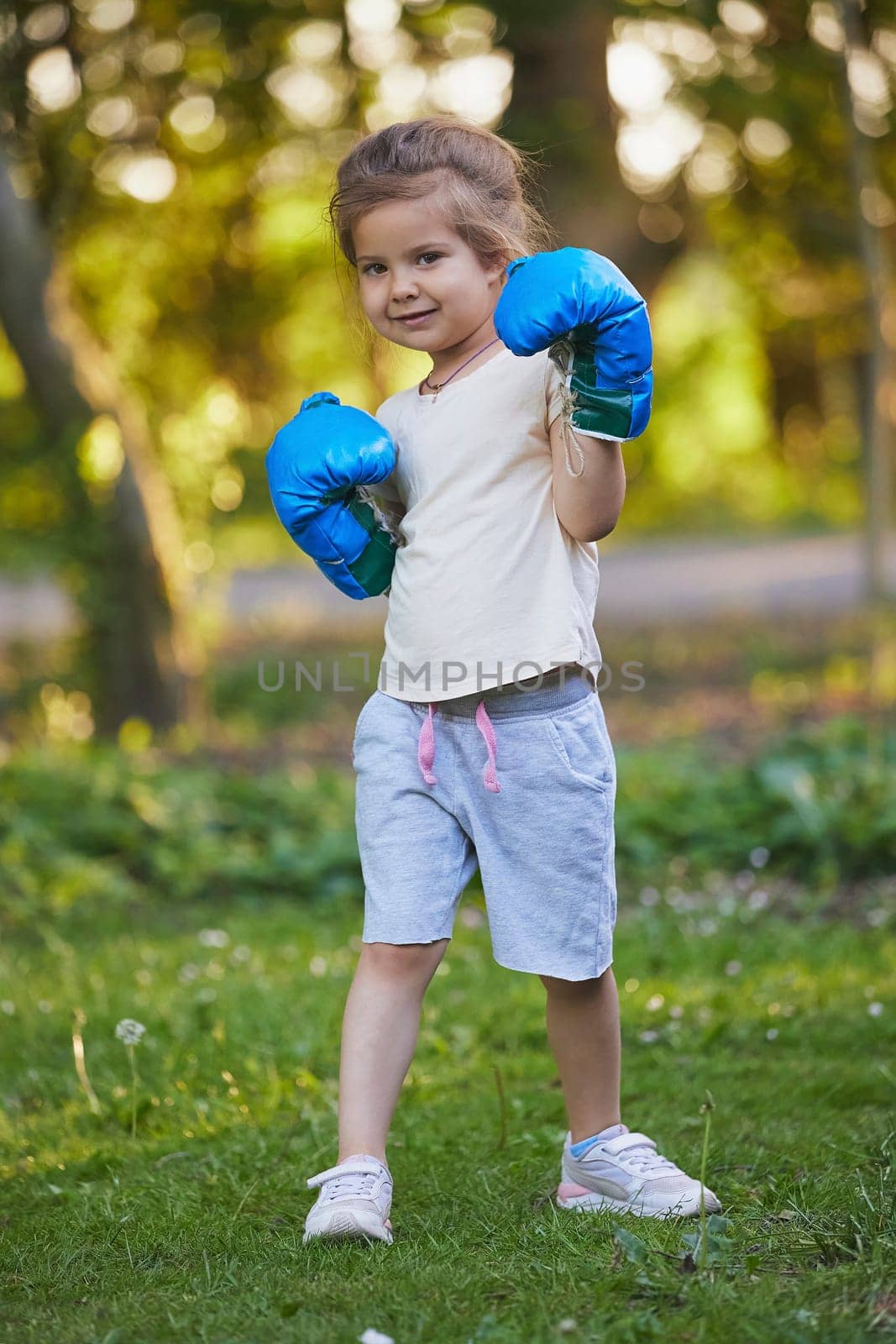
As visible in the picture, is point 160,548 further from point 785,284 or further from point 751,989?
point 785,284

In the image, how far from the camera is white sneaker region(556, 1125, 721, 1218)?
228 centimetres

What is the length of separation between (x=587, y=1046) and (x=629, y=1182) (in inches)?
8.5

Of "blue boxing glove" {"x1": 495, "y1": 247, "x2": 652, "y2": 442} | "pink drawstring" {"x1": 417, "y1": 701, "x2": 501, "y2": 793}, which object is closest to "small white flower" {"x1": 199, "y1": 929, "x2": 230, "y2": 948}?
"pink drawstring" {"x1": 417, "y1": 701, "x2": 501, "y2": 793}

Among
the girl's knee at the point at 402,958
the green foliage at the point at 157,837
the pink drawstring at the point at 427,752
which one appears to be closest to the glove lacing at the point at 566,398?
the pink drawstring at the point at 427,752

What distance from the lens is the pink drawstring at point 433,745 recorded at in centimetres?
232

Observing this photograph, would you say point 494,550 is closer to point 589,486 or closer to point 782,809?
point 589,486

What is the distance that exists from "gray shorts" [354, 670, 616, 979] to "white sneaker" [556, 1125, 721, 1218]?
296 mm

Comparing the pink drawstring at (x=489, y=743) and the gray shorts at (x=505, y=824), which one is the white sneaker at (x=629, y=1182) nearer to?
the gray shorts at (x=505, y=824)

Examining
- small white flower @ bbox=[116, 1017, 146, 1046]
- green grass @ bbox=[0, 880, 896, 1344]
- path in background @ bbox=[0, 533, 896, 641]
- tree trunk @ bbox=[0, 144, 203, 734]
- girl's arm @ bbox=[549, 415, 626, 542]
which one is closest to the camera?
green grass @ bbox=[0, 880, 896, 1344]

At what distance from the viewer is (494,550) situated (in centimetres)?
232

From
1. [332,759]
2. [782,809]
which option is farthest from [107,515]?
[782,809]

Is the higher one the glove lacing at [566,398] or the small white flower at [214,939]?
the glove lacing at [566,398]

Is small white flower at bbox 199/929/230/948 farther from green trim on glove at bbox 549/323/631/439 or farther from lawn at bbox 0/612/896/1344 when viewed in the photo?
green trim on glove at bbox 549/323/631/439

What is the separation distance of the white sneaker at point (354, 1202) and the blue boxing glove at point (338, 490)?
2.92 ft
